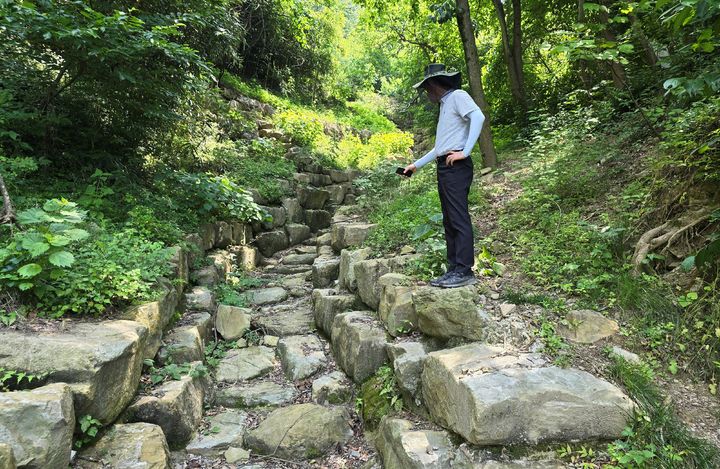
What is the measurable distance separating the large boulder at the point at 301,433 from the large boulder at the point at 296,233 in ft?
17.8

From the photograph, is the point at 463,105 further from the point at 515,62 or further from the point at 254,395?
the point at 515,62

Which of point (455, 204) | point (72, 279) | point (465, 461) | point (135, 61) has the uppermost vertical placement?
point (135, 61)

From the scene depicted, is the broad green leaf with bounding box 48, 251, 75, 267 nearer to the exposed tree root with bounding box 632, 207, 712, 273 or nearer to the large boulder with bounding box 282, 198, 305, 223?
the exposed tree root with bounding box 632, 207, 712, 273

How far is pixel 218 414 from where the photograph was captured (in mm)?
3705

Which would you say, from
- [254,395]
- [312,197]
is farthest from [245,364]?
[312,197]

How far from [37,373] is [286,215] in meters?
6.34

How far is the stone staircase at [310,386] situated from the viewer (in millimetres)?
2281

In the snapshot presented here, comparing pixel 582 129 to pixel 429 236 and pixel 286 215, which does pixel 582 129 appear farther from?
pixel 286 215

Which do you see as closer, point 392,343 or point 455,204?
point 455,204

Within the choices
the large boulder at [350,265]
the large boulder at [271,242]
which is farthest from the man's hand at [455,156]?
the large boulder at [271,242]

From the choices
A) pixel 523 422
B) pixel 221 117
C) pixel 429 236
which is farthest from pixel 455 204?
pixel 221 117

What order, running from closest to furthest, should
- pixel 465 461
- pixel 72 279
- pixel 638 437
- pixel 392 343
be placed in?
pixel 638 437 → pixel 465 461 → pixel 72 279 → pixel 392 343

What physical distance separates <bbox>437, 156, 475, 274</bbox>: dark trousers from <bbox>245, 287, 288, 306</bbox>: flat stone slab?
3374 mm

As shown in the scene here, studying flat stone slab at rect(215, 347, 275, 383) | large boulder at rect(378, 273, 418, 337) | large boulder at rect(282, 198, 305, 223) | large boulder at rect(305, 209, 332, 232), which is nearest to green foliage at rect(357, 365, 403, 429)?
large boulder at rect(378, 273, 418, 337)
